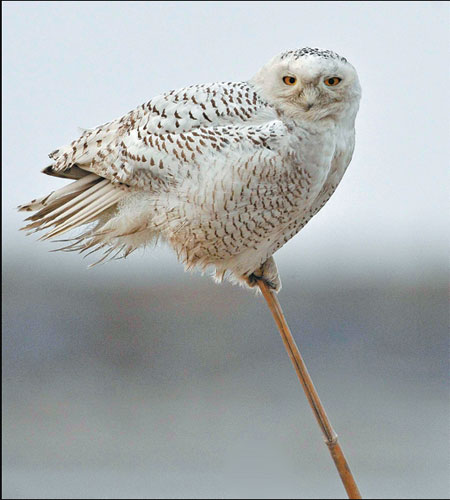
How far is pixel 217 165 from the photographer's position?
1.49 meters

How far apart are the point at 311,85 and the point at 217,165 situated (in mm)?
212

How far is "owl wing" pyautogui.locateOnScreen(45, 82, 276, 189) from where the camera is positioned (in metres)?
1.50

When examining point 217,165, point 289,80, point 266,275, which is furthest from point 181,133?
point 266,275

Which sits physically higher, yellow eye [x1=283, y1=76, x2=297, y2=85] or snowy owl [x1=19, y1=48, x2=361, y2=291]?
yellow eye [x1=283, y1=76, x2=297, y2=85]

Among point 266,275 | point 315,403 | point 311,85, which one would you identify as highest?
point 311,85

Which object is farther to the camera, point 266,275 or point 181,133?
point 266,275

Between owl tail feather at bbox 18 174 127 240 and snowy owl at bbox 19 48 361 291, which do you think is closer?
snowy owl at bbox 19 48 361 291

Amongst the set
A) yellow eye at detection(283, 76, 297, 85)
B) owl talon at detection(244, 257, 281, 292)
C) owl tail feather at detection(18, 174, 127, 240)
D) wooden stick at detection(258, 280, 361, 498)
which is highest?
yellow eye at detection(283, 76, 297, 85)

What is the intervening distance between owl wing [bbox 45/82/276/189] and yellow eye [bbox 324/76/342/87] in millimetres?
114

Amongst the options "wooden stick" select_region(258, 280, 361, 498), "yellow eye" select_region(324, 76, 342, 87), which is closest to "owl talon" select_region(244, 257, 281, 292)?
"wooden stick" select_region(258, 280, 361, 498)

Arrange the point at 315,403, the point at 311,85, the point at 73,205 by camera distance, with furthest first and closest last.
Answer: the point at 315,403 → the point at 73,205 → the point at 311,85

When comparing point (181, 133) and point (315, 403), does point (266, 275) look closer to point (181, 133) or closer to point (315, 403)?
point (315, 403)

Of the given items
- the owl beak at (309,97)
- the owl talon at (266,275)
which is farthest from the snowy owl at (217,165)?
the owl talon at (266,275)

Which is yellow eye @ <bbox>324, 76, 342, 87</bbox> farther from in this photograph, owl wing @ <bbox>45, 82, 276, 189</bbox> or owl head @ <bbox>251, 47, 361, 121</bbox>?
owl wing @ <bbox>45, 82, 276, 189</bbox>
